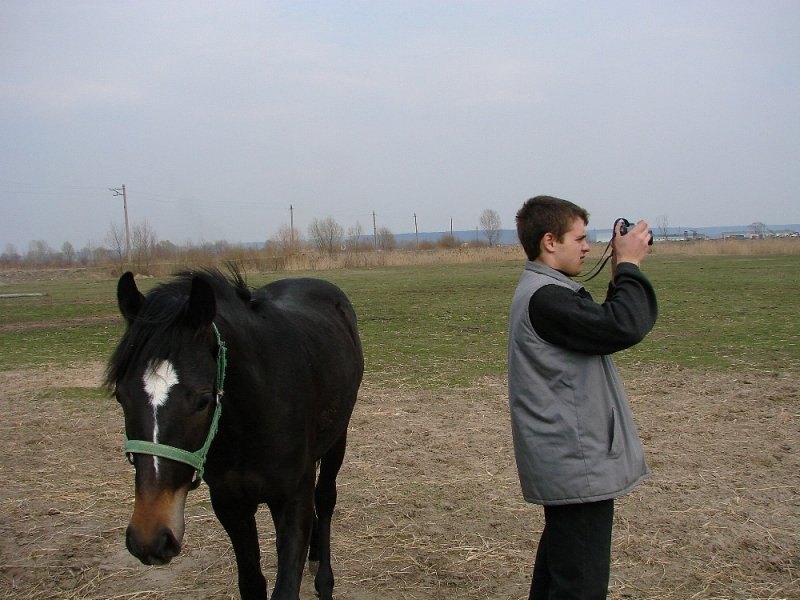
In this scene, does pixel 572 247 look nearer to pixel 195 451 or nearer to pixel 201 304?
pixel 201 304

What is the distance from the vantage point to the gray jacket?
7.54 feet

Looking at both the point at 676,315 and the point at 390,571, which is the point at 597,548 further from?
the point at 676,315

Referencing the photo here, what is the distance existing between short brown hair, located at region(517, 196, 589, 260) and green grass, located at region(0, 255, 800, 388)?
5884mm

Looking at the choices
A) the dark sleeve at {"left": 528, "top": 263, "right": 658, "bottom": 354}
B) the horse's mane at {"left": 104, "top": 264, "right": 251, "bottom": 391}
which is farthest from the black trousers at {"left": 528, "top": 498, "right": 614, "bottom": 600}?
the horse's mane at {"left": 104, "top": 264, "right": 251, "bottom": 391}

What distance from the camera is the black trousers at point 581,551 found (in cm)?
230

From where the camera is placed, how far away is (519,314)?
8.12 feet

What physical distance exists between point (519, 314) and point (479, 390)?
5601 millimetres

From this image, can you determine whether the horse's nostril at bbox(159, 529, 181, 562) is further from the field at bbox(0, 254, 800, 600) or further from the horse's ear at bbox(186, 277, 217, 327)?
the field at bbox(0, 254, 800, 600)

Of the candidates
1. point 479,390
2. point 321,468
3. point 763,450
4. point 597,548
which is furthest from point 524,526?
point 479,390

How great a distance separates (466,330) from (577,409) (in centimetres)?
1047

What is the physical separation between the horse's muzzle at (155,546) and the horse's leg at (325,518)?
5.64ft

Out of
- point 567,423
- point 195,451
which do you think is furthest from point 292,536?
point 567,423

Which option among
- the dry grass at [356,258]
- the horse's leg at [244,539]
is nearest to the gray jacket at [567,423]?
the horse's leg at [244,539]

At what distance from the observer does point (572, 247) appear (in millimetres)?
2496
